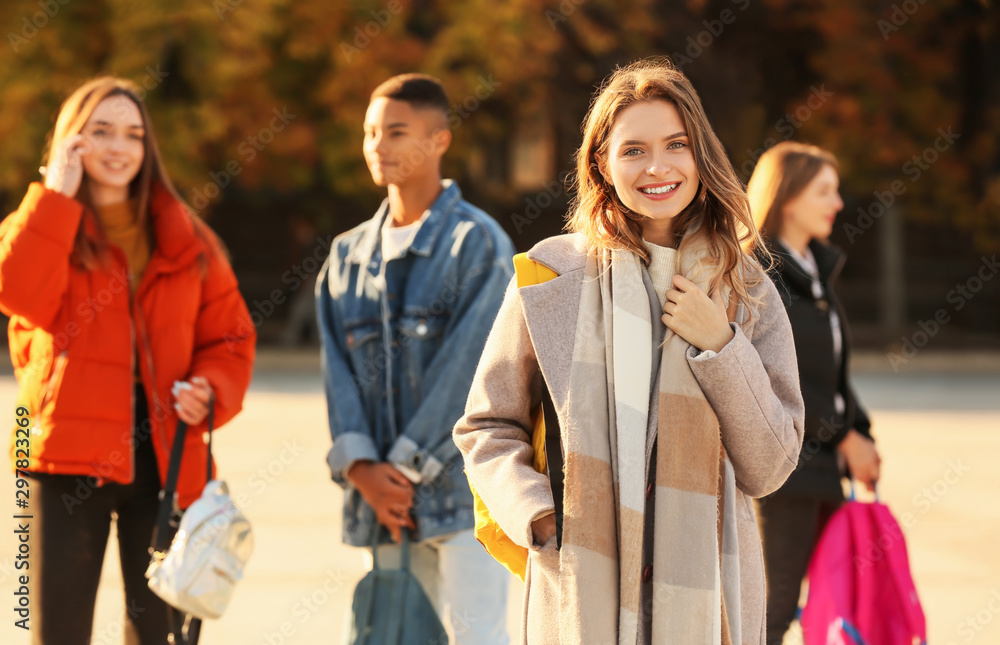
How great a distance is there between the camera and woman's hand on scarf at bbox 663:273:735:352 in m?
2.28

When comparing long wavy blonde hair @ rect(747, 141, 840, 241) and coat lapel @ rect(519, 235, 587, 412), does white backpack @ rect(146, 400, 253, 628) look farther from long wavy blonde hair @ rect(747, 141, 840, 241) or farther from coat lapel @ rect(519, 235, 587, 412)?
long wavy blonde hair @ rect(747, 141, 840, 241)

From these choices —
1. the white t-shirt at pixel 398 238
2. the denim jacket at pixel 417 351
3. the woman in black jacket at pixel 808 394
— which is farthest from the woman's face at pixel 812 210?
the white t-shirt at pixel 398 238

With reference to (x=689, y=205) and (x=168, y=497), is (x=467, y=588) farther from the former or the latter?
(x=689, y=205)

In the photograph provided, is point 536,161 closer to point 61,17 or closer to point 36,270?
point 61,17

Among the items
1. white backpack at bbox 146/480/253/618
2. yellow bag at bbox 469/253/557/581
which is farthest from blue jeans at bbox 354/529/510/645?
yellow bag at bbox 469/253/557/581

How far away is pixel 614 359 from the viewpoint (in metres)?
2.29

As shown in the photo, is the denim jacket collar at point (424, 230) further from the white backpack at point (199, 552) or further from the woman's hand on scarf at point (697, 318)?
the woman's hand on scarf at point (697, 318)

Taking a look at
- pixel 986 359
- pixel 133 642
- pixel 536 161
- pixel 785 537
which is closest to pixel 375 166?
pixel 133 642

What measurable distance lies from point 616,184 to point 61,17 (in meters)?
15.8

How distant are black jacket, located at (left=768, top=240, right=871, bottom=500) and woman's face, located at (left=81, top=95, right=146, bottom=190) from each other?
2123 millimetres

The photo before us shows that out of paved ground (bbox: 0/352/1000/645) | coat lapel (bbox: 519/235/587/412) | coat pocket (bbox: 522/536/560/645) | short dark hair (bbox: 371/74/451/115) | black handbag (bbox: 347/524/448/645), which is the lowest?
paved ground (bbox: 0/352/1000/645)

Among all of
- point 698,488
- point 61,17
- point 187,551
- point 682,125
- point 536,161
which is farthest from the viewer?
point 536,161

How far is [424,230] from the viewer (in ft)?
12.1

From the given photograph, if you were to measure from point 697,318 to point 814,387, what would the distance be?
1808mm
